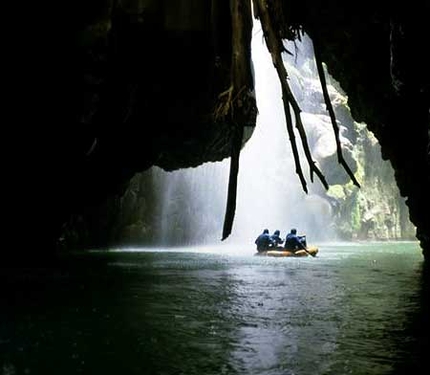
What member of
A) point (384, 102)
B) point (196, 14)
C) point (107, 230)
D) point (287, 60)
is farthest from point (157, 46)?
point (287, 60)

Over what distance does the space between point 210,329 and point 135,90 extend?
25.1 feet

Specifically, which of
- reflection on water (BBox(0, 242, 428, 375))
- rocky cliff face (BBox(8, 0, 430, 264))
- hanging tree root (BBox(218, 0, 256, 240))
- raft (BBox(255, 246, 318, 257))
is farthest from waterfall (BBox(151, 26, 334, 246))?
hanging tree root (BBox(218, 0, 256, 240))

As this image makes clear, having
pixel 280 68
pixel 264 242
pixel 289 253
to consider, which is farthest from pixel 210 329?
pixel 264 242

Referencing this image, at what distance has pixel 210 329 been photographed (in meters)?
3.76

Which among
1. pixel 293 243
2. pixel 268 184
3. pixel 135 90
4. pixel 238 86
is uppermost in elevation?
pixel 268 184

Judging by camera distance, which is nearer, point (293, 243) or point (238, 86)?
point (238, 86)

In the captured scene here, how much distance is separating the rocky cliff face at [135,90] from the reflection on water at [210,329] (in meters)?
3.82

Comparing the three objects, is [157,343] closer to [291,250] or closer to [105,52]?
[105,52]

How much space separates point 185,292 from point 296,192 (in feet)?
114

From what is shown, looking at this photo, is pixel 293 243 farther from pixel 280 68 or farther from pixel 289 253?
pixel 280 68

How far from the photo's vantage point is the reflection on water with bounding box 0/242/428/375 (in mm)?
2744

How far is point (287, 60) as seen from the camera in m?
46.2

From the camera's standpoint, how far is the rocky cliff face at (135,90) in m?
8.77

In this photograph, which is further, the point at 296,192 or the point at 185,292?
the point at 296,192
